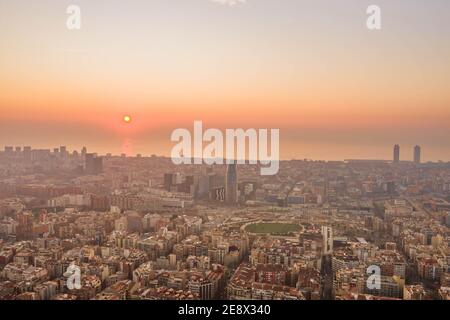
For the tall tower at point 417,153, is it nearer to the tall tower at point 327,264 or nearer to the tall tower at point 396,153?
the tall tower at point 396,153

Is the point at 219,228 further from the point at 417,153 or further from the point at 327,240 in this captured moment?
the point at 417,153

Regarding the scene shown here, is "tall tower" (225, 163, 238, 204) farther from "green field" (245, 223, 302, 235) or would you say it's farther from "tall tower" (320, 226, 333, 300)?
"tall tower" (320, 226, 333, 300)

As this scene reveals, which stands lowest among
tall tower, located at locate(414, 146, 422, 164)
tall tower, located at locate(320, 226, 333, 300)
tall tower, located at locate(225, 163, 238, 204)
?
tall tower, located at locate(320, 226, 333, 300)

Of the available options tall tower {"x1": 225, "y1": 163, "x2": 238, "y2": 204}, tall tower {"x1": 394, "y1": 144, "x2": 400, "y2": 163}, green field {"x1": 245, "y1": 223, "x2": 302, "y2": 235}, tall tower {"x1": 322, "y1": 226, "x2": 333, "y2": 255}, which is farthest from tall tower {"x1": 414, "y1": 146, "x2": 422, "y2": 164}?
tall tower {"x1": 225, "y1": 163, "x2": 238, "y2": 204}
